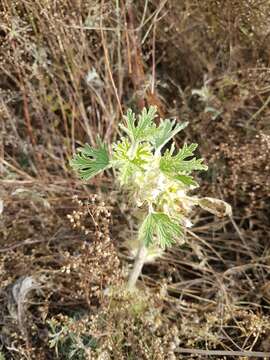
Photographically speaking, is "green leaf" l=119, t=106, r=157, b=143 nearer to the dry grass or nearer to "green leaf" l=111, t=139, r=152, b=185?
"green leaf" l=111, t=139, r=152, b=185

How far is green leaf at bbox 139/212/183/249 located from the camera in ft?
4.84

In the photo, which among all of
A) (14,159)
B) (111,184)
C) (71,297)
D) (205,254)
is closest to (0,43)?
(14,159)

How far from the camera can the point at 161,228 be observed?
1.48 m

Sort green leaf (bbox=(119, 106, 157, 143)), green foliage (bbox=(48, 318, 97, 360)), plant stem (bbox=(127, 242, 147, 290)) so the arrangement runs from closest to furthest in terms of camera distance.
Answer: green leaf (bbox=(119, 106, 157, 143)), green foliage (bbox=(48, 318, 97, 360)), plant stem (bbox=(127, 242, 147, 290))

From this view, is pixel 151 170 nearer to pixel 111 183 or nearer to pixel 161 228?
pixel 161 228

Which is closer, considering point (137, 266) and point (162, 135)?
point (162, 135)

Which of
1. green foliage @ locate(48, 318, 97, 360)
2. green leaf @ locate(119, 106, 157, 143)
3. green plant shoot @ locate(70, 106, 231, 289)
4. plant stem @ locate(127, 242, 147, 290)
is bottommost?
green foliage @ locate(48, 318, 97, 360)

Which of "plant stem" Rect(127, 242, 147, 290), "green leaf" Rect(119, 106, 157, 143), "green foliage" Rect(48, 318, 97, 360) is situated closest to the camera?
"green leaf" Rect(119, 106, 157, 143)

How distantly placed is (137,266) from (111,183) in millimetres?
481

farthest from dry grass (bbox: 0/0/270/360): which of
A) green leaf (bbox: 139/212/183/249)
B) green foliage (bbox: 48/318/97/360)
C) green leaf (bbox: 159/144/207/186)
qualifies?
green leaf (bbox: 159/144/207/186)

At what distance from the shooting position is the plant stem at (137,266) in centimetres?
183

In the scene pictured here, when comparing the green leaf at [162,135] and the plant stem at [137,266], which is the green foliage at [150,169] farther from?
the plant stem at [137,266]

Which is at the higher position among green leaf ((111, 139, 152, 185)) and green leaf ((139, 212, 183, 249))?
green leaf ((111, 139, 152, 185))

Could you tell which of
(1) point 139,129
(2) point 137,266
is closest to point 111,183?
(2) point 137,266
